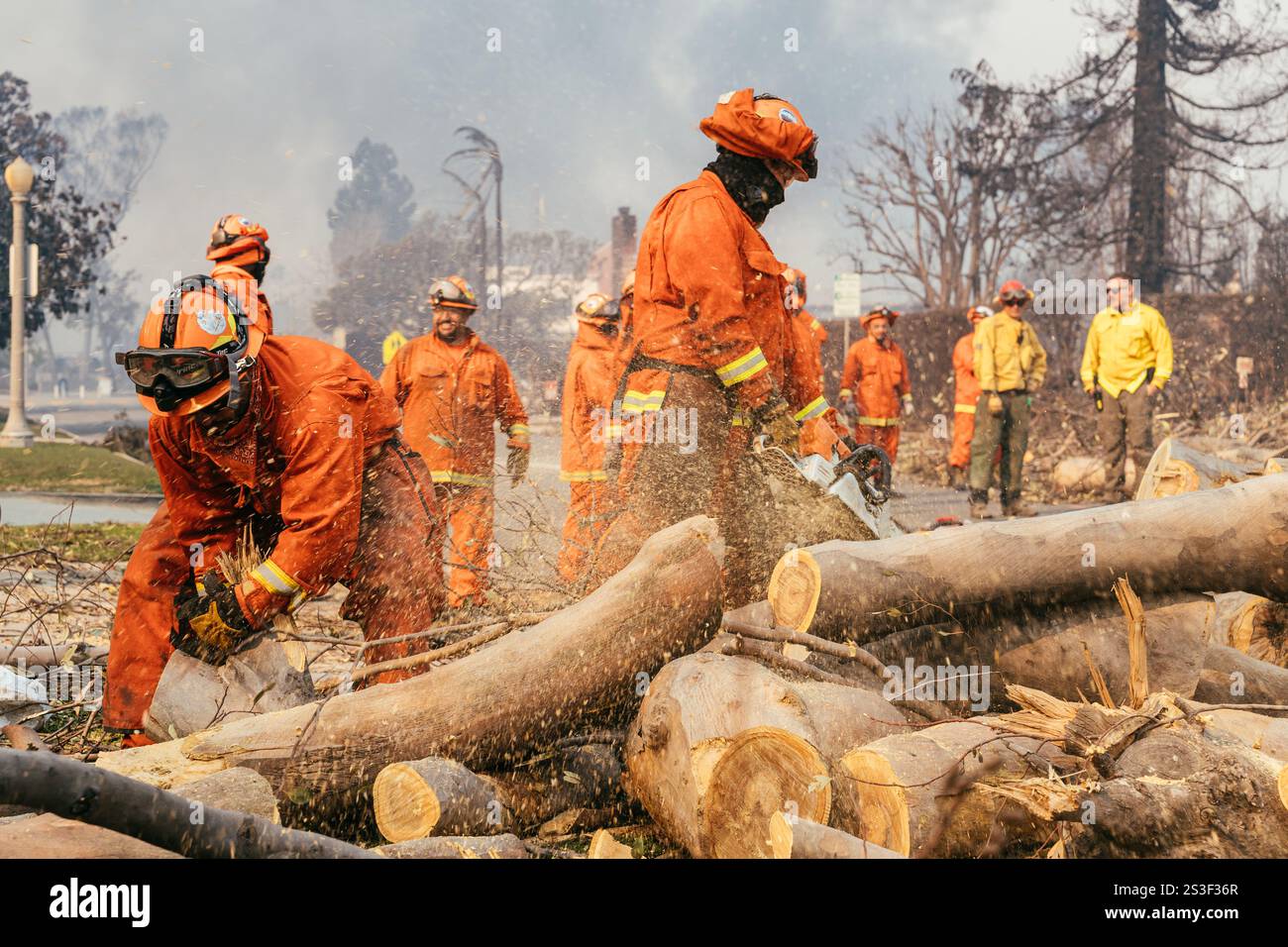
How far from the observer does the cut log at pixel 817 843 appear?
93.1 inches

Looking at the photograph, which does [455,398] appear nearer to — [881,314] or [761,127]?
[761,127]

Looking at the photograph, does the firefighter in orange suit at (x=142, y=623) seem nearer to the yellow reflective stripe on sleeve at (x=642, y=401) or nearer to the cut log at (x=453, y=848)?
the yellow reflective stripe on sleeve at (x=642, y=401)

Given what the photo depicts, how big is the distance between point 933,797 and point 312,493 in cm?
195

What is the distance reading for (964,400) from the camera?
1185cm

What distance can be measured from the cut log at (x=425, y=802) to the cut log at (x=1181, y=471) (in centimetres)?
379

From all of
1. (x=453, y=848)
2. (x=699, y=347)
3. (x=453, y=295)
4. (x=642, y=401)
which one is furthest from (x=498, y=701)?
(x=453, y=295)

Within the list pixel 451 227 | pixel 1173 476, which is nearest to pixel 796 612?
pixel 1173 476

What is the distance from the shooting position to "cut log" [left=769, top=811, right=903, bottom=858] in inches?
93.1

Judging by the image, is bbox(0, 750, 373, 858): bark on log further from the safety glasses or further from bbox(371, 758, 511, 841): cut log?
the safety glasses

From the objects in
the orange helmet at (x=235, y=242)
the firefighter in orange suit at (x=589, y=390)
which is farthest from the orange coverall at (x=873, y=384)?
the orange helmet at (x=235, y=242)

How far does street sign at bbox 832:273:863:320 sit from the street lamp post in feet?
34.0

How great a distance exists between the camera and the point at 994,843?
2607 mm

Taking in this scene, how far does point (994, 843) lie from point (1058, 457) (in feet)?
40.4
